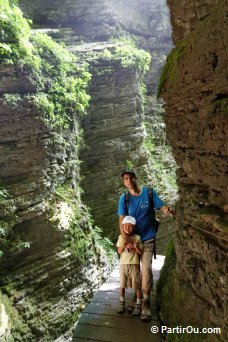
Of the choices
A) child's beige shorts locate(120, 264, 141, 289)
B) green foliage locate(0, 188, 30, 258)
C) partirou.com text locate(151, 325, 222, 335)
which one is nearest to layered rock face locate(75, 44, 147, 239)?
green foliage locate(0, 188, 30, 258)

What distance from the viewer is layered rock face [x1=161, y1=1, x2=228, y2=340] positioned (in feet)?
10.7

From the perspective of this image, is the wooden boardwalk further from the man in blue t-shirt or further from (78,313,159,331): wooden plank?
the man in blue t-shirt

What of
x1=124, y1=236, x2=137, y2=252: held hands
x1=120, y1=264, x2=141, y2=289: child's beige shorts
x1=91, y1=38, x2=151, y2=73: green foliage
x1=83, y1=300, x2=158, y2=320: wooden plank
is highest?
x1=91, y1=38, x2=151, y2=73: green foliage

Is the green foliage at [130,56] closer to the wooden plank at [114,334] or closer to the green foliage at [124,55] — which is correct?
the green foliage at [124,55]

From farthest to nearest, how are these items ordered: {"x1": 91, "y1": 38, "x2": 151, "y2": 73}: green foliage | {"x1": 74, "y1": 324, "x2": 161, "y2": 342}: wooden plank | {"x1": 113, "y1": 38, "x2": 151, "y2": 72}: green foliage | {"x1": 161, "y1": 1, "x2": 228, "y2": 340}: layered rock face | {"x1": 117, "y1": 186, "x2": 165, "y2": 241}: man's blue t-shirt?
{"x1": 113, "y1": 38, "x2": 151, "y2": 72}: green foliage → {"x1": 91, "y1": 38, "x2": 151, "y2": 73}: green foliage → {"x1": 117, "y1": 186, "x2": 165, "y2": 241}: man's blue t-shirt → {"x1": 74, "y1": 324, "x2": 161, "y2": 342}: wooden plank → {"x1": 161, "y1": 1, "x2": 228, "y2": 340}: layered rock face

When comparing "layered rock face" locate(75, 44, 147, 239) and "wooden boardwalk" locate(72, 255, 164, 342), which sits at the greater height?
"layered rock face" locate(75, 44, 147, 239)

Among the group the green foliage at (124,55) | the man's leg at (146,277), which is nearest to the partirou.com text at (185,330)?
the man's leg at (146,277)

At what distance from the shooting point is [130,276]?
4832mm

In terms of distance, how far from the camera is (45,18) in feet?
56.5

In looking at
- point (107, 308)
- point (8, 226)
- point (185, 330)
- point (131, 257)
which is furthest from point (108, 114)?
point (185, 330)

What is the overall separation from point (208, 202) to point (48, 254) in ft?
25.4

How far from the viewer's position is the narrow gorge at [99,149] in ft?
11.8

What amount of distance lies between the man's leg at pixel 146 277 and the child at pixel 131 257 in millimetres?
105

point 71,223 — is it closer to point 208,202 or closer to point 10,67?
point 10,67
